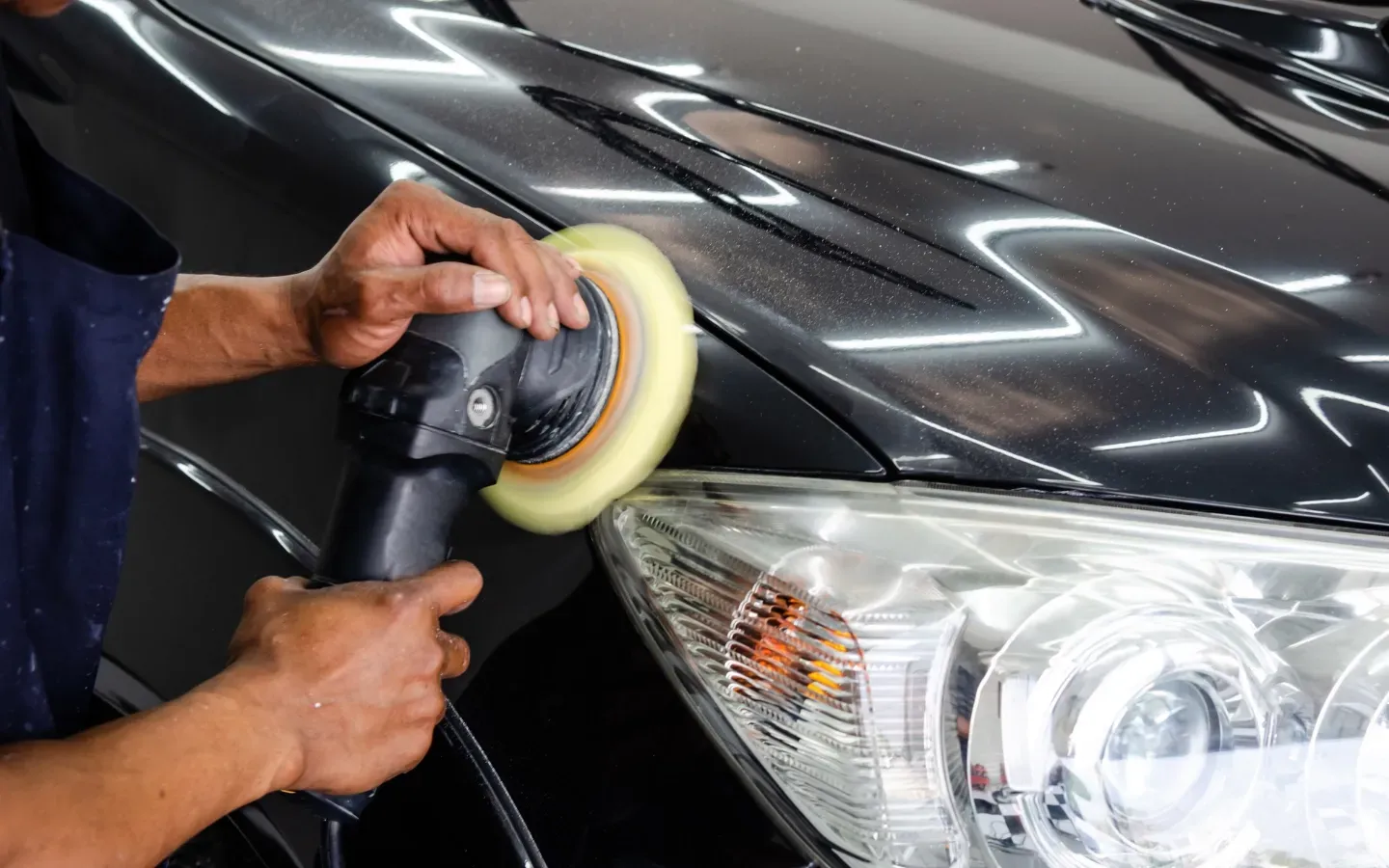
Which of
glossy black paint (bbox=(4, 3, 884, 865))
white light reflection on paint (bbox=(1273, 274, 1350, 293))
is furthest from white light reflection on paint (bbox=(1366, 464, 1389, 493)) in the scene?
glossy black paint (bbox=(4, 3, 884, 865))

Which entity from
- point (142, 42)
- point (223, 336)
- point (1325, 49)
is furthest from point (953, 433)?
point (142, 42)

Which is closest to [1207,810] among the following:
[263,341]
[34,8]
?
[263,341]

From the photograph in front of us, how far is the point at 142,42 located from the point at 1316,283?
3.92 ft

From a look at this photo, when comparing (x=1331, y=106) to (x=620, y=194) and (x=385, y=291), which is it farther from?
(x=385, y=291)

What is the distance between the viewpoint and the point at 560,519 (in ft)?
3.31

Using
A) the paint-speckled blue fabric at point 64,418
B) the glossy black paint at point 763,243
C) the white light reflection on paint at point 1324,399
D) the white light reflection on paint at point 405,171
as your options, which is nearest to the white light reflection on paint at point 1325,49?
the glossy black paint at point 763,243

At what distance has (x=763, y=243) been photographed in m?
1.01

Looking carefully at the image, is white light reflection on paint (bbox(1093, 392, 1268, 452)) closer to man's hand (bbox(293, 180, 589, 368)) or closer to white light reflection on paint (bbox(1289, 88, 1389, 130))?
man's hand (bbox(293, 180, 589, 368))

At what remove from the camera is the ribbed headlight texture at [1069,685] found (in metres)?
0.84

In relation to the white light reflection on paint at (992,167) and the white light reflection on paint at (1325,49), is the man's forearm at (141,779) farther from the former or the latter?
the white light reflection on paint at (1325,49)

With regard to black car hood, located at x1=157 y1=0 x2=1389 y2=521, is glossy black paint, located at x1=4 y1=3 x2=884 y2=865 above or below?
below

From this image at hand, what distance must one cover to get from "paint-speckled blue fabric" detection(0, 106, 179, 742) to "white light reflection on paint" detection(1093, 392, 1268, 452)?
0.64 m

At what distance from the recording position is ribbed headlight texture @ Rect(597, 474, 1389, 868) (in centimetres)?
84

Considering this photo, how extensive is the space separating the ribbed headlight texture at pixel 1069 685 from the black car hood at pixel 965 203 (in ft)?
0.16
